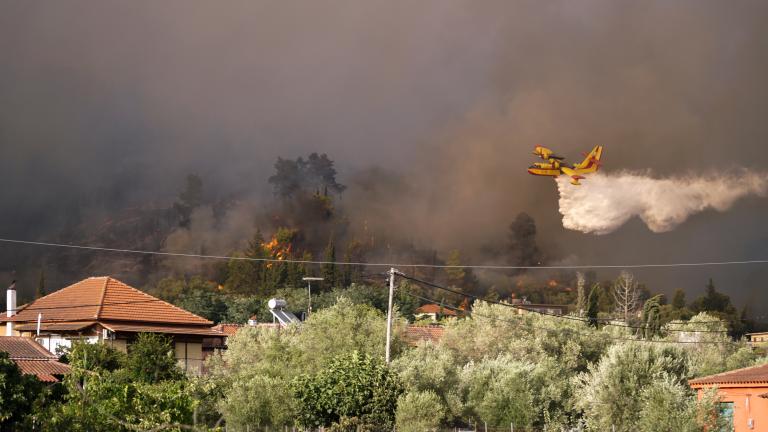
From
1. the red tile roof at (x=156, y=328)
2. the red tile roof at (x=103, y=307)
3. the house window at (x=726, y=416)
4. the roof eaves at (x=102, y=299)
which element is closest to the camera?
the house window at (x=726, y=416)

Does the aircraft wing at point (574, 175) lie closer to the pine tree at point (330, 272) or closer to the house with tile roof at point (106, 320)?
the house with tile roof at point (106, 320)

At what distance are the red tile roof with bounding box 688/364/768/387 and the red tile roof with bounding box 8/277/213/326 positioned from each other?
2922cm

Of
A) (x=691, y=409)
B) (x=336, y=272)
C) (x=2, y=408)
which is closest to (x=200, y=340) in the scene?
(x=691, y=409)

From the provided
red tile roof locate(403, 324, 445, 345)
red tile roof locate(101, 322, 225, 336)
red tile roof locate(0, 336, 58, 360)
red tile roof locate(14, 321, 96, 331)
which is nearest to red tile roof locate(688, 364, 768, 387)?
red tile roof locate(101, 322, 225, 336)

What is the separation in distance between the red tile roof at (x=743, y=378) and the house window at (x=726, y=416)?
111cm

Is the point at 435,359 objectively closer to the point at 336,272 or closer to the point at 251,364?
the point at 251,364

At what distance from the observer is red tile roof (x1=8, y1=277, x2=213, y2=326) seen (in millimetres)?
58278

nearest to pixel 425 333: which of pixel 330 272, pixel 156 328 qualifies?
pixel 156 328

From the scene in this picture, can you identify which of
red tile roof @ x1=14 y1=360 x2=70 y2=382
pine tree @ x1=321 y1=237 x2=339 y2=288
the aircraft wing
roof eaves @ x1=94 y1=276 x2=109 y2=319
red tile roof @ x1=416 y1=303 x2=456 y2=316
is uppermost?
the aircraft wing

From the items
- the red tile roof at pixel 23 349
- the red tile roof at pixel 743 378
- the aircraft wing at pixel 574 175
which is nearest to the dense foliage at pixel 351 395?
the red tile roof at pixel 23 349

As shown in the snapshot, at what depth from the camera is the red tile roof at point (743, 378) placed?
44.5m

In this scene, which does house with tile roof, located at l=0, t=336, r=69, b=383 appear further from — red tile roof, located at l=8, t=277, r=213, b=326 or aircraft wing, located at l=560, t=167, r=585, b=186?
aircraft wing, located at l=560, t=167, r=585, b=186

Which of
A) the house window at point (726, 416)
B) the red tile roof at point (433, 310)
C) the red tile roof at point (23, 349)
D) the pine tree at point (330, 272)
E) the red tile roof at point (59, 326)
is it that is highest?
the pine tree at point (330, 272)

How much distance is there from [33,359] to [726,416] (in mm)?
31111
